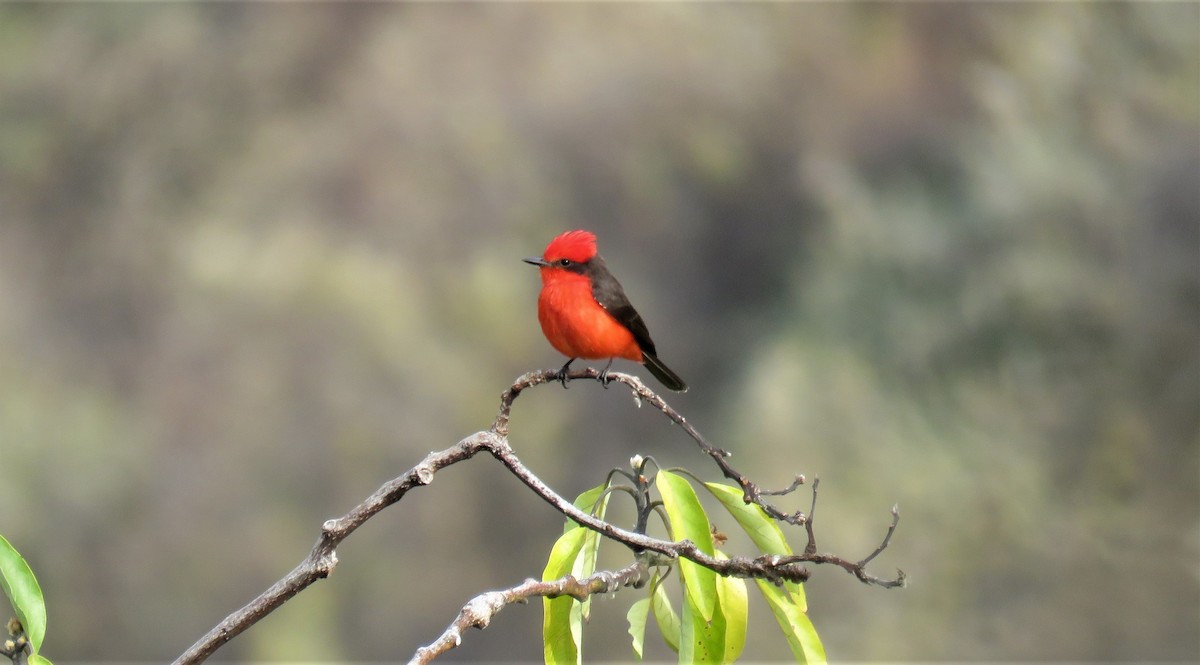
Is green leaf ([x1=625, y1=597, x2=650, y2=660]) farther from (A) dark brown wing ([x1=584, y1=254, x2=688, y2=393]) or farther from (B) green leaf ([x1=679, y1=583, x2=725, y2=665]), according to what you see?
(A) dark brown wing ([x1=584, y1=254, x2=688, y2=393])

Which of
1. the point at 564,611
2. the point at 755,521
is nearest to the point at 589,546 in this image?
the point at 564,611

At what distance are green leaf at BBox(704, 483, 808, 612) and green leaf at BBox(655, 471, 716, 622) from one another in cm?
4

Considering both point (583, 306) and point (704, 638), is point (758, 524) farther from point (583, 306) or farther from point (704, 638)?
point (583, 306)

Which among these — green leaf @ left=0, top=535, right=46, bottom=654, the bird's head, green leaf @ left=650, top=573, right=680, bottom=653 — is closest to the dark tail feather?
the bird's head

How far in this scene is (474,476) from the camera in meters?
4.54

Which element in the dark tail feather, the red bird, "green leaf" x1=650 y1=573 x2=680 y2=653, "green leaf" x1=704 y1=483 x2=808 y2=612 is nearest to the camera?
"green leaf" x1=704 y1=483 x2=808 y2=612

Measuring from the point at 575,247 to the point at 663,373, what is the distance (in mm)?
396

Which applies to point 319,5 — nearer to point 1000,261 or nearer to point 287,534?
point 287,534

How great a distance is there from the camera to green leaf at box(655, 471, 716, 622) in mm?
1196

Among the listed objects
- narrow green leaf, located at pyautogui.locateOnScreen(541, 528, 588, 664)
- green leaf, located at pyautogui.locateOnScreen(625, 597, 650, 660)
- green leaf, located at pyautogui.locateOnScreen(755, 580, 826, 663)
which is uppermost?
green leaf, located at pyautogui.locateOnScreen(755, 580, 826, 663)

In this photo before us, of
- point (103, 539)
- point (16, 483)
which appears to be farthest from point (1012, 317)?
point (16, 483)

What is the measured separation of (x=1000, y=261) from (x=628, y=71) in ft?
6.06

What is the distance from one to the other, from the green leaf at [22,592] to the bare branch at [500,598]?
0.37 metres

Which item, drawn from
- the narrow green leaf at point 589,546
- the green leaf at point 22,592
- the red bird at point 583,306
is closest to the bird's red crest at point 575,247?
the red bird at point 583,306
